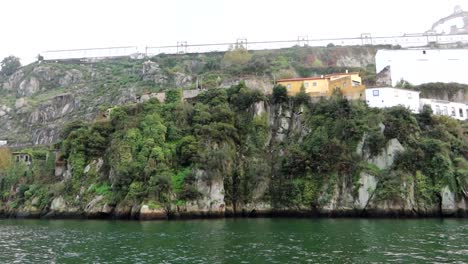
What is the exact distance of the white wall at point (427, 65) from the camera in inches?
2591

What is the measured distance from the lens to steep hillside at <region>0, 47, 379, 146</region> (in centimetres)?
8456

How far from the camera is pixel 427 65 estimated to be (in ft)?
218

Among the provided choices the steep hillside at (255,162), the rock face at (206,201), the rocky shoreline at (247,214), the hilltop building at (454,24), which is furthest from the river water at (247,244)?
the hilltop building at (454,24)

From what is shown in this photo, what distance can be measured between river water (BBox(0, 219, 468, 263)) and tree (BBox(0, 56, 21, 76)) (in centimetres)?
9652

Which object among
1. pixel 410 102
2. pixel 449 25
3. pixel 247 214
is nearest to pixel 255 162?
pixel 247 214

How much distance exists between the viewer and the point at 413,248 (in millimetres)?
24031

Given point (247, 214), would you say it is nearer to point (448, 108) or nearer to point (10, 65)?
point (448, 108)

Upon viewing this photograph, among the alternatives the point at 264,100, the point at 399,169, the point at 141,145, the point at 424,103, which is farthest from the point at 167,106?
the point at 424,103

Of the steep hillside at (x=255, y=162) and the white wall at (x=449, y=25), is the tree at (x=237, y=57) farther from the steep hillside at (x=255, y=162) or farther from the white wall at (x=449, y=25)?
the white wall at (x=449, y=25)

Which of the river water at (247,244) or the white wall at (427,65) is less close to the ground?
the white wall at (427,65)

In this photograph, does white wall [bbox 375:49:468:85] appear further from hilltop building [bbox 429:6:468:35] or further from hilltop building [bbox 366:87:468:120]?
hilltop building [bbox 429:6:468:35]

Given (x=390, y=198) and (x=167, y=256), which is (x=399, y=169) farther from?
(x=167, y=256)

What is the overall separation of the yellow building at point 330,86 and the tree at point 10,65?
9128 cm

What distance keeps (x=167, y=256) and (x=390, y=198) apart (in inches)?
1180
